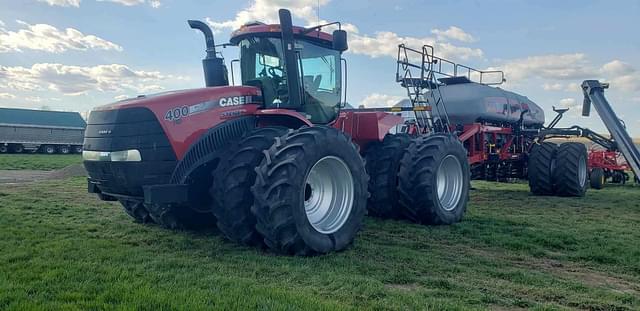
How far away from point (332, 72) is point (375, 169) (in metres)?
1.69

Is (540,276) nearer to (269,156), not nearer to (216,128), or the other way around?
(269,156)

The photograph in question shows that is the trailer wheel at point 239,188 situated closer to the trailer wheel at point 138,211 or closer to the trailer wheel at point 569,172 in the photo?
the trailer wheel at point 138,211

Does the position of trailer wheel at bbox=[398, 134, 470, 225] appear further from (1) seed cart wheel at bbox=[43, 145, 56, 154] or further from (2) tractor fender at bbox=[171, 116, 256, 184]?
(1) seed cart wheel at bbox=[43, 145, 56, 154]

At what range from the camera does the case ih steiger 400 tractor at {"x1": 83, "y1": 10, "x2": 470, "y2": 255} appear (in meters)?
5.09

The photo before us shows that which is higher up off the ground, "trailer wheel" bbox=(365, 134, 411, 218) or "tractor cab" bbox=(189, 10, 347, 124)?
"tractor cab" bbox=(189, 10, 347, 124)

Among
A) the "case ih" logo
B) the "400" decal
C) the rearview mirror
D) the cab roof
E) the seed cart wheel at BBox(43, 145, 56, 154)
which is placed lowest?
the "400" decal

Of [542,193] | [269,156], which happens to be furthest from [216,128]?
[542,193]

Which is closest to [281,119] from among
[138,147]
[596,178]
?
[138,147]

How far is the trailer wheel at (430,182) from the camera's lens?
7230mm

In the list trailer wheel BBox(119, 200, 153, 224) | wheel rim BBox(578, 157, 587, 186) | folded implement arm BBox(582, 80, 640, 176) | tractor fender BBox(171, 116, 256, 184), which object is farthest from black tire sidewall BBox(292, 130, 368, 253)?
wheel rim BBox(578, 157, 587, 186)

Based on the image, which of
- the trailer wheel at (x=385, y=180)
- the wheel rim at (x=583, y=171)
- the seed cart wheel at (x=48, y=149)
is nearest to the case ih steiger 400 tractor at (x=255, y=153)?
the trailer wheel at (x=385, y=180)

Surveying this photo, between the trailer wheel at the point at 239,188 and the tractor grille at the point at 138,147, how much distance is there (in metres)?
0.54

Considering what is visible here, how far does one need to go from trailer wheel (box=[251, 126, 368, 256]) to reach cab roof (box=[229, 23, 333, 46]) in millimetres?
1525

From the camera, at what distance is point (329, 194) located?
5.88 m
